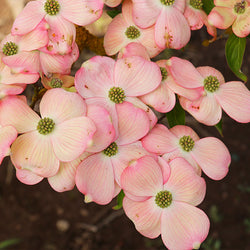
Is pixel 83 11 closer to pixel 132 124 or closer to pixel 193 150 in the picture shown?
pixel 132 124

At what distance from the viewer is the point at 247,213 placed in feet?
6.49

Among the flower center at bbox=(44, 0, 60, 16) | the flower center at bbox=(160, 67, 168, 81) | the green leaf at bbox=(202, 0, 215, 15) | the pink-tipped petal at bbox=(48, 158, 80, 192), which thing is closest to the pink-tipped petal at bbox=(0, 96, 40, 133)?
the pink-tipped petal at bbox=(48, 158, 80, 192)

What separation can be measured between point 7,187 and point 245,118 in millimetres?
1489

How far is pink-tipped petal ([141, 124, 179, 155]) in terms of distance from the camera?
82 centimetres

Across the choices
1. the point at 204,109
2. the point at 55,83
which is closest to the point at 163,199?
the point at 204,109

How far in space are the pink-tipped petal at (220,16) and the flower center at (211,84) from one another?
134 mm

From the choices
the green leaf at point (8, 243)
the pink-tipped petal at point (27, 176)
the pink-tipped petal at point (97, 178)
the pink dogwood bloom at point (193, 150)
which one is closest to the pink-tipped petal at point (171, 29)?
the pink dogwood bloom at point (193, 150)

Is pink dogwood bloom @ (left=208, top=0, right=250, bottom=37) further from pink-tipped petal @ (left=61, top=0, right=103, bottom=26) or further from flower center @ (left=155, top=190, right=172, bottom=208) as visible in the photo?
flower center @ (left=155, top=190, right=172, bottom=208)

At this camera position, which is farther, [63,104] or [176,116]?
[176,116]

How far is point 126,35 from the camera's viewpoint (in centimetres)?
92

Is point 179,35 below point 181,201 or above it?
above

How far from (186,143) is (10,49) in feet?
1.56

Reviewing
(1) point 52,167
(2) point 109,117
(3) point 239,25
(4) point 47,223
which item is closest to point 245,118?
(3) point 239,25

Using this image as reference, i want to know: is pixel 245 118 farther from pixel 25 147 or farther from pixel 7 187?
pixel 7 187
